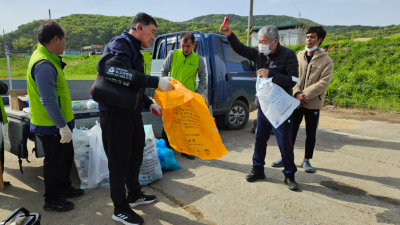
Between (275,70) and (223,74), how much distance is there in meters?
2.18

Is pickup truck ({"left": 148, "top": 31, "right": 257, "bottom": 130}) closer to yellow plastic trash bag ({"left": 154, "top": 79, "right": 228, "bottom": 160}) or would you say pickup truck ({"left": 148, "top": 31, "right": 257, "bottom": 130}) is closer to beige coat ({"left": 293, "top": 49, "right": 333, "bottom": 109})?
beige coat ({"left": 293, "top": 49, "right": 333, "bottom": 109})

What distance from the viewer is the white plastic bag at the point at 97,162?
9.27 feet

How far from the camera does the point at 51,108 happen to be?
2.25 metres

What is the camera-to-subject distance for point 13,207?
8.43 ft

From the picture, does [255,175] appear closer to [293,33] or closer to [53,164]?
[53,164]

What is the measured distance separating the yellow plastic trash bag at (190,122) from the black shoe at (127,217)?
2.50 ft

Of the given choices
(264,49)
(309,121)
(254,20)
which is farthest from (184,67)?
(254,20)

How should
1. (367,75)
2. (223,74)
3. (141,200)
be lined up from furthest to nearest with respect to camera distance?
1. (367,75)
2. (223,74)
3. (141,200)

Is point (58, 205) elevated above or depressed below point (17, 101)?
below

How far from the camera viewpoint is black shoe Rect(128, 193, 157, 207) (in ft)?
8.38

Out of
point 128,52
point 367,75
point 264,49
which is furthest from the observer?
point 367,75

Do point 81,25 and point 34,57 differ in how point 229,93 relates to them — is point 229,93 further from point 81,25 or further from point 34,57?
point 81,25

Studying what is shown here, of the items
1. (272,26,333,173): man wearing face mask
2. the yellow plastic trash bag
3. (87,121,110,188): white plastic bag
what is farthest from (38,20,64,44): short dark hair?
(272,26,333,173): man wearing face mask

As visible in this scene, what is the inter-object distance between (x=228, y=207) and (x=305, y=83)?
211cm
